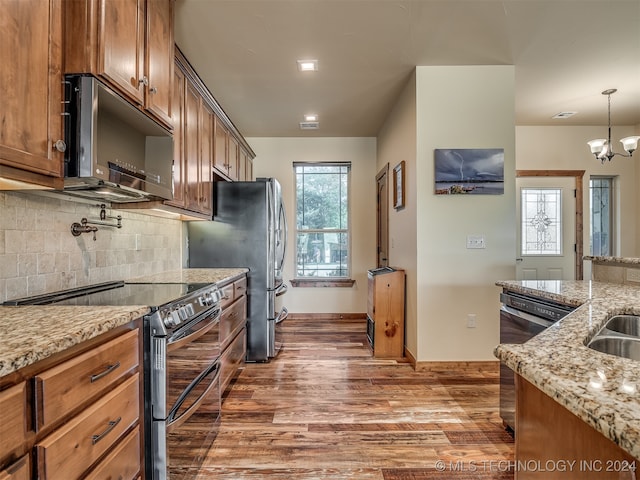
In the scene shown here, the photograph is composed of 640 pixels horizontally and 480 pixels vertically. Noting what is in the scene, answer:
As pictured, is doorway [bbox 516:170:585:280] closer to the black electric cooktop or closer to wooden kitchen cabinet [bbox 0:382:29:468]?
the black electric cooktop

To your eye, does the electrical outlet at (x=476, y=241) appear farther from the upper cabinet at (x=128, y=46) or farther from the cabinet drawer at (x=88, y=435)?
the cabinet drawer at (x=88, y=435)

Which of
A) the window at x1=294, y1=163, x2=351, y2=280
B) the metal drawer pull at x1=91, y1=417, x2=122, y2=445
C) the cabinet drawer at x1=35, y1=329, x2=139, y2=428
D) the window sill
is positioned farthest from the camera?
the window at x1=294, y1=163, x2=351, y2=280

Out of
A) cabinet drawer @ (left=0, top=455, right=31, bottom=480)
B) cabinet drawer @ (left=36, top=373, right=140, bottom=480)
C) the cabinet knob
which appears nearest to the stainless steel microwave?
the cabinet knob

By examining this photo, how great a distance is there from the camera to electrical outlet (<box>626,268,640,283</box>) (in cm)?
203

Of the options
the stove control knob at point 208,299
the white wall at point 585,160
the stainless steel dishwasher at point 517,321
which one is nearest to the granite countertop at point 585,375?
the stainless steel dishwasher at point 517,321

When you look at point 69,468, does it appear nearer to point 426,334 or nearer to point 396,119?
point 426,334

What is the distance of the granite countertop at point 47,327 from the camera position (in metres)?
0.82

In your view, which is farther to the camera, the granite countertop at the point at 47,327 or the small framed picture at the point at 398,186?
the small framed picture at the point at 398,186

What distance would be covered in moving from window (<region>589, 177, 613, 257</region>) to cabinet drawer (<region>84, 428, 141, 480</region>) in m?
5.67

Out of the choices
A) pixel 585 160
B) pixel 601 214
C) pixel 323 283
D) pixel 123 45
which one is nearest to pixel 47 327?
pixel 123 45

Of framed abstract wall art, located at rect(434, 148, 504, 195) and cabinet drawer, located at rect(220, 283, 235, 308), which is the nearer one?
cabinet drawer, located at rect(220, 283, 235, 308)

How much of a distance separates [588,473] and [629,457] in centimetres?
11

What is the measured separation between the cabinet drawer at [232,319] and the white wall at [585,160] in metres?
4.16

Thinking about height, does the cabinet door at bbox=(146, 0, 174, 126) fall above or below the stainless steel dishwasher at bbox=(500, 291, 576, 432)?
above
